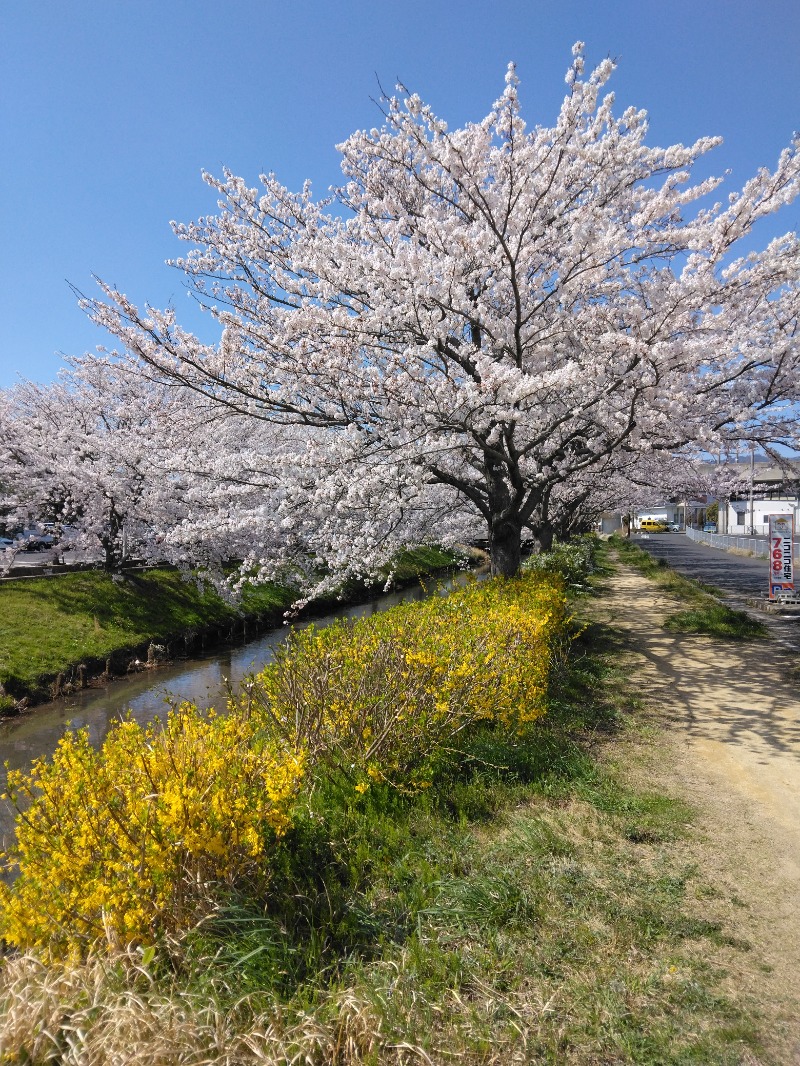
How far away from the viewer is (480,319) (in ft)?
28.2

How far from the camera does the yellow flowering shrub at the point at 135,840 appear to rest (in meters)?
2.80

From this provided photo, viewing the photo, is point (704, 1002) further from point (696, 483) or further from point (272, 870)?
point (696, 483)

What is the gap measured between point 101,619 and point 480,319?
11311 millimetres

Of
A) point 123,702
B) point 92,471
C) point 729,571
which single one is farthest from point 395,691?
point 729,571

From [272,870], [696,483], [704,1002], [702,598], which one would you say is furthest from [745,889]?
[696,483]

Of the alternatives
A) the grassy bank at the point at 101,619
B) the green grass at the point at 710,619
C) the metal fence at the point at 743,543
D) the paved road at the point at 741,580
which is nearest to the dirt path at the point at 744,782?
the green grass at the point at 710,619

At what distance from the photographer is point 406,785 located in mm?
4633

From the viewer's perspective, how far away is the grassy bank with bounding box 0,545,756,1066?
2.39 m

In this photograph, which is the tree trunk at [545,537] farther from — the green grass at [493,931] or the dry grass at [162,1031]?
the dry grass at [162,1031]

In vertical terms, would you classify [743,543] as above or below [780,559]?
below

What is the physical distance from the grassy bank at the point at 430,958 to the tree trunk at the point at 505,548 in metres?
5.84

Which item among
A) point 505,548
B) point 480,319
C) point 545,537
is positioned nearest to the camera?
point 480,319

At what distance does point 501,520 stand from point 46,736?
7797mm

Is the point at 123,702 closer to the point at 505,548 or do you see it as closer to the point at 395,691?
the point at 505,548
